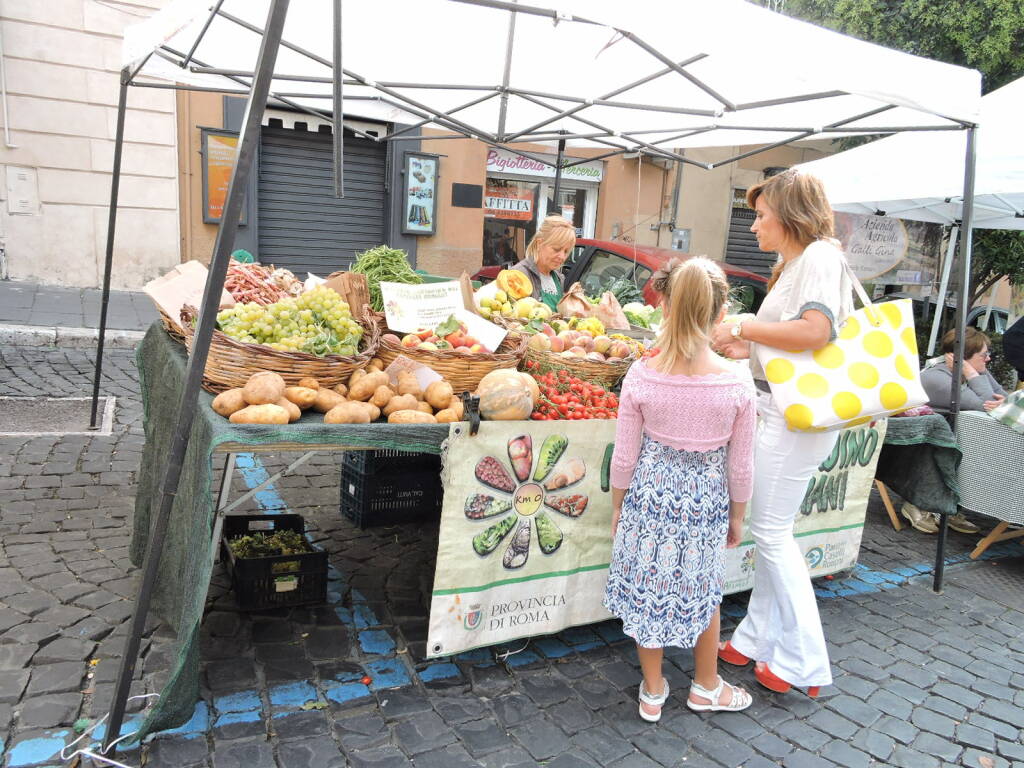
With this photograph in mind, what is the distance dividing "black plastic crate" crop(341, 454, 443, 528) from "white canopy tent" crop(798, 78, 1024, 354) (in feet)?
14.4

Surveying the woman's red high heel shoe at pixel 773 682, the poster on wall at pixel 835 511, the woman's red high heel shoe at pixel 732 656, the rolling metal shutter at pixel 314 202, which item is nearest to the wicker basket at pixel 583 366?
the poster on wall at pixel 835 511

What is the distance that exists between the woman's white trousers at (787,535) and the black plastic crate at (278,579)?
1932mm

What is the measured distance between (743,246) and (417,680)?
14627 millimetres

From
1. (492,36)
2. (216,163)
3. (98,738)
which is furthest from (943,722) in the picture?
(216,163)

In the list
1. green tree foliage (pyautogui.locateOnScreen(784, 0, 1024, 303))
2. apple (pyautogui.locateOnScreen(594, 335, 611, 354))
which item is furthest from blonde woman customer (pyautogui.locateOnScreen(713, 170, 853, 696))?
green tree foliage (pyautogui.locateOnScreen(784, 0, 1024, 303))

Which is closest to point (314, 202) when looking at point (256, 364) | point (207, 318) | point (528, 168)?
point (528, 168)

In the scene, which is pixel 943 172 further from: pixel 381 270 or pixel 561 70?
pixel 381 270

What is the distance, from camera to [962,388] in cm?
525

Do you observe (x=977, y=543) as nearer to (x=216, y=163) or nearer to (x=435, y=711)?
(x=435, y=711)

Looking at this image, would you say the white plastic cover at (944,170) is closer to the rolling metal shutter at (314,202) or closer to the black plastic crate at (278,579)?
the black plastic crate at (278,579)

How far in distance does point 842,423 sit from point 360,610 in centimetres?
227

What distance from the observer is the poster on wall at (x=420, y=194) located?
38.1 ft

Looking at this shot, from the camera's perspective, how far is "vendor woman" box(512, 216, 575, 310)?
16.2ft

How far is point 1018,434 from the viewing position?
→ 4316 mm
